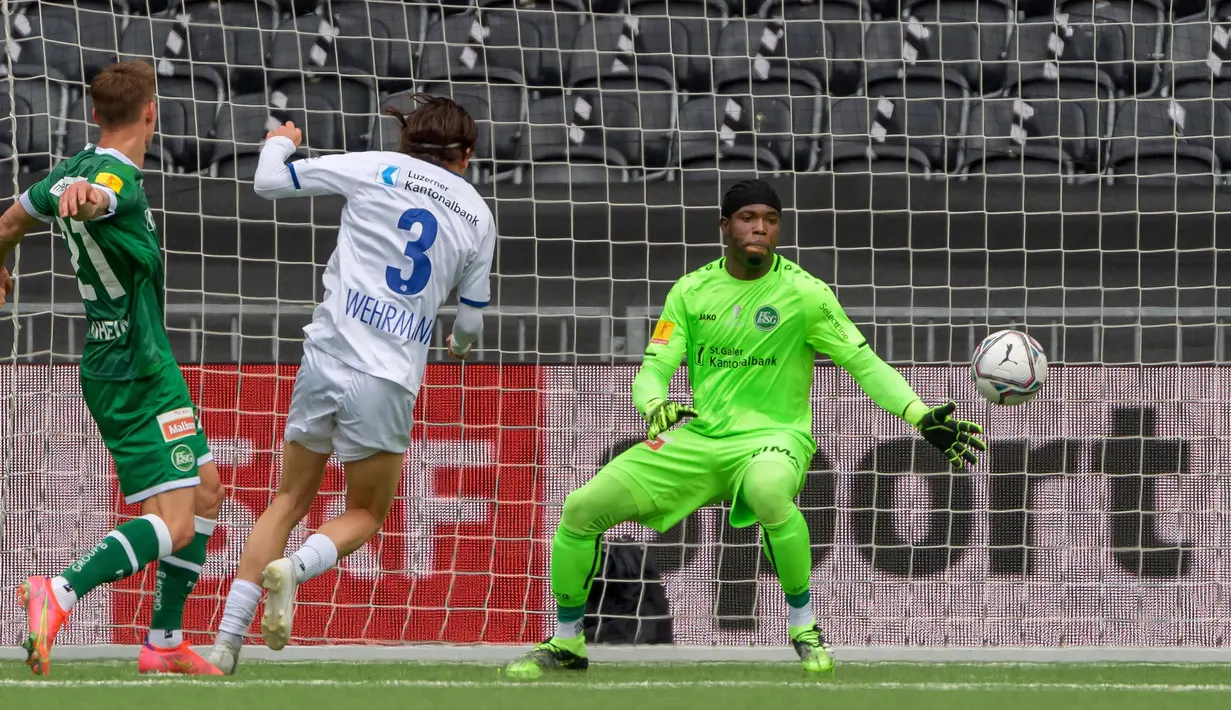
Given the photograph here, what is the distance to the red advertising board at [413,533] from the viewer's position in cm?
643

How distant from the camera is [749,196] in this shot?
5.32 meters

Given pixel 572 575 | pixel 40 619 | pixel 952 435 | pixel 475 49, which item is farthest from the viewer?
pixel 475 49

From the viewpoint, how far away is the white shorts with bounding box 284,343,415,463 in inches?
174

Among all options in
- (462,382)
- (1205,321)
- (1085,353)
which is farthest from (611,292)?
(1205,321)

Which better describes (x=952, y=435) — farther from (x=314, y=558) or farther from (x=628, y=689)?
(x=314, y=558)

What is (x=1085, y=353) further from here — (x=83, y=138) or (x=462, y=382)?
(x=83, y=138)

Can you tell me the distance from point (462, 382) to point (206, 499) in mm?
2109

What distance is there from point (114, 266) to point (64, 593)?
90 centimetres

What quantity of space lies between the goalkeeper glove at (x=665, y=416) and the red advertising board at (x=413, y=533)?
1.69 m

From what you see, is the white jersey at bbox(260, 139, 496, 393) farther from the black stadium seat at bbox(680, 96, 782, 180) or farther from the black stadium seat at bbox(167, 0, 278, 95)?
the black stadium seat at bbox(167, 0, 278, 95)

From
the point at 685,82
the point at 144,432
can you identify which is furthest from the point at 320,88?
the point at 144,432

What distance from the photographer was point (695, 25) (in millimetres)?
9555

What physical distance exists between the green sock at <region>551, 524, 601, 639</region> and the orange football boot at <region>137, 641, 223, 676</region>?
3.76 ft

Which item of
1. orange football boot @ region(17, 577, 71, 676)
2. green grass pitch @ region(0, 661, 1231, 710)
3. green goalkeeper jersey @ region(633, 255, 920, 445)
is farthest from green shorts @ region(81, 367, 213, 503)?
green goalkeeper jersey @ region(633, 255, 920, 445)
